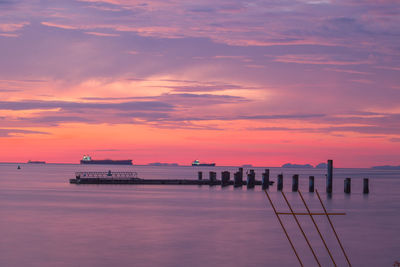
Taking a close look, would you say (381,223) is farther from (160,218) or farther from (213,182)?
(213,182)

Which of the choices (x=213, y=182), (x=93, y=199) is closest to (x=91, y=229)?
(x=93, y=199)

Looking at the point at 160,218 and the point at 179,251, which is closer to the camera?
the point at 179,251

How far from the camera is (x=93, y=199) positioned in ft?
192

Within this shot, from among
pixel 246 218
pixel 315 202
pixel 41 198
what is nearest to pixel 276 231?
pixel 246 218

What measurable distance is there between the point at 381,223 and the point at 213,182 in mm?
47503

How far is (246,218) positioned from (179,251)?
53.8 feet

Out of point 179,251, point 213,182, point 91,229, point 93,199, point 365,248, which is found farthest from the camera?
point 213,182

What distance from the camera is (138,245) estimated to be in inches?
1103

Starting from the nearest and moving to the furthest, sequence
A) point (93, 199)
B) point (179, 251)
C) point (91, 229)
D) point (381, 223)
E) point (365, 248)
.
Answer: point (179, 251), point (365, 248), point (91, 229), point (381, 223), point (93, 199)

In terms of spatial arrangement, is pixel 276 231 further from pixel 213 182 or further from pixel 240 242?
pixel 213 182

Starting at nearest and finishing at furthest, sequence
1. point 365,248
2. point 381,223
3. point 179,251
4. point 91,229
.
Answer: point 179,251 < point 365,248 < point 91,229 < point 381,223

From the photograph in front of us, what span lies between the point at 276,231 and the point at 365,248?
646 centimetres

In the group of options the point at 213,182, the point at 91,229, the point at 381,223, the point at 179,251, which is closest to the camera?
the point at 179,251

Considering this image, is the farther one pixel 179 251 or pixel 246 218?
pixel 246 218
